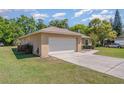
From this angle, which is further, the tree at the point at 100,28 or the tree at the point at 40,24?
the tree at the point at 40,24

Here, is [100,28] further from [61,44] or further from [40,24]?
[61,44]

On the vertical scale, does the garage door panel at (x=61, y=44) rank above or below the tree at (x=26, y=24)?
below

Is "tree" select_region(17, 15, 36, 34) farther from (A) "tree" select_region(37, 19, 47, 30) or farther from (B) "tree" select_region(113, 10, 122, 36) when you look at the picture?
(B) "tree" select_region(113, 10, 122, 36)

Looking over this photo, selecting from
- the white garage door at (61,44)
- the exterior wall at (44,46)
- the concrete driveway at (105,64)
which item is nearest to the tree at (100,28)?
the white garage door at (61,44)

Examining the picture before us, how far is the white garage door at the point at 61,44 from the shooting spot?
15.6m

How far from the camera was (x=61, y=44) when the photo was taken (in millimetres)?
16844

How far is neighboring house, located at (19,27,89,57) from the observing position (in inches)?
570

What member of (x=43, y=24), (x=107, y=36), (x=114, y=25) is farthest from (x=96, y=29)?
(x=114, y=25)

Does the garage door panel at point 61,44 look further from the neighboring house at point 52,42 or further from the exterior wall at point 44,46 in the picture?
the exterior wall at point 44,46

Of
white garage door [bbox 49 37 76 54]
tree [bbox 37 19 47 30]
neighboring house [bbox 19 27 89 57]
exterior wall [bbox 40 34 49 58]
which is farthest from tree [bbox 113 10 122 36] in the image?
exterior wall [bbox 40 34 49 58]

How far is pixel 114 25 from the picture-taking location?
165 feet

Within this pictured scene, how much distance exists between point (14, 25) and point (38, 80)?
1522 inches
